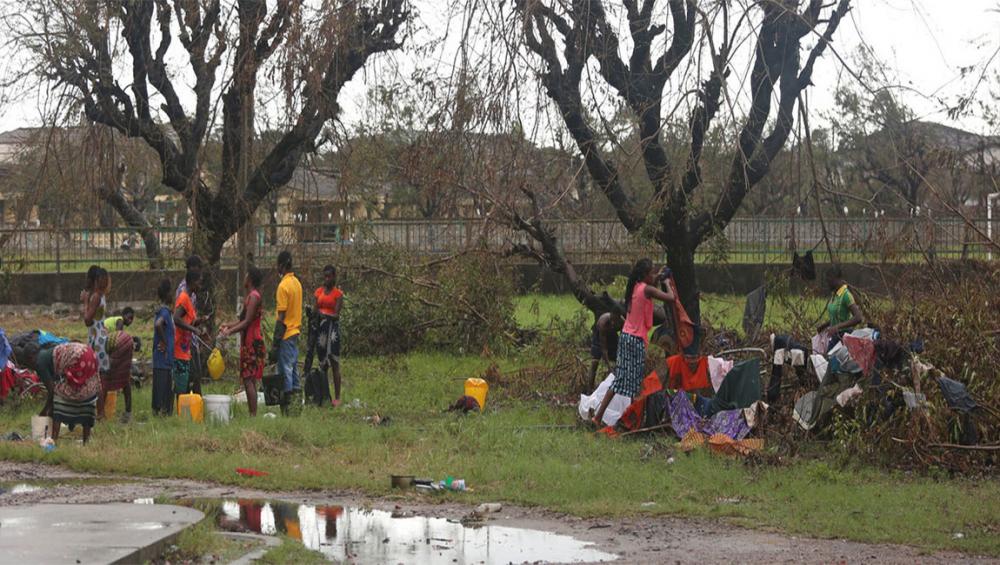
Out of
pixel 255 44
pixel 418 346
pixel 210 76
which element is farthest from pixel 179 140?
pixel 418 346

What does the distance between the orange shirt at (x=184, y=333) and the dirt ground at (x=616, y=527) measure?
271 cm

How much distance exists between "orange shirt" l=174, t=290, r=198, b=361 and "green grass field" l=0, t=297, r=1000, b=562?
2.40ft

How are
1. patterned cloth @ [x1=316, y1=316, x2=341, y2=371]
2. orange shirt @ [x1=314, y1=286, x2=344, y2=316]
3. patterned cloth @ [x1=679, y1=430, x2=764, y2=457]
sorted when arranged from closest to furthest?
patterned cloth @ [x1=679, y1=430, x2=764, y2=457] < orange shirt @ [x1=314, y1=286, x2=344, y2=316] < patterned cloth @ [x1=316, y1=316, x2=341, y2=371]

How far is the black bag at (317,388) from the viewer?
14.4 metres

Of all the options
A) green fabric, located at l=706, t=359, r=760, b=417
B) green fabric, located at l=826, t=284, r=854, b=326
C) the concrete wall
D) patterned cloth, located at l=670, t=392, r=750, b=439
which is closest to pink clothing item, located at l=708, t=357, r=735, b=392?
green fabric, located at l=706, t=359, r=760, b=417

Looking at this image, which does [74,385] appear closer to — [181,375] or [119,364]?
[119,364]

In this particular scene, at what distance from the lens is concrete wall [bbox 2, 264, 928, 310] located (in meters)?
23.2

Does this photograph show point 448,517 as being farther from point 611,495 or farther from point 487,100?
point 487,100

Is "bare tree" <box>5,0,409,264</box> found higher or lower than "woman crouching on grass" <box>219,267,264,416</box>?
higher

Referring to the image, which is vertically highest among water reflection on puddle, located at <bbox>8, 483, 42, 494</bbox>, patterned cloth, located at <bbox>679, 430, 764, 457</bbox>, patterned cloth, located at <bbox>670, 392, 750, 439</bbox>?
patterned cloth, located at <bbox>670, 392, 750, 439</bbox>

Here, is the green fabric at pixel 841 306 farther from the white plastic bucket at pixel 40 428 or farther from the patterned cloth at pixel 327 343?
the white plastic bucket at pixel 40 428

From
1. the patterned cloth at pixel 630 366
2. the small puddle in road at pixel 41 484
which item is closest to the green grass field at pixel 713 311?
the patterned cloth at pixel 630 366

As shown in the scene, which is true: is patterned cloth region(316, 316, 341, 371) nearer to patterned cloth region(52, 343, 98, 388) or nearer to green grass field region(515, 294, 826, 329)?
patterned cloth region(52, 343, 98, 388)

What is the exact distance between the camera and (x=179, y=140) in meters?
17.9
